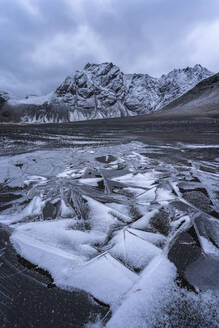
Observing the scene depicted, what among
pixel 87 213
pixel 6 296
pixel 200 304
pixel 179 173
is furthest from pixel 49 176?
pixel 200 304

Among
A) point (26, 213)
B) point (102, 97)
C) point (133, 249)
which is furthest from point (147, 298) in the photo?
point (102, 97)

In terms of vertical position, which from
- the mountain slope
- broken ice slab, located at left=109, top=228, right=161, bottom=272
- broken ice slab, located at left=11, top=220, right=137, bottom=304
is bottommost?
broken ice slab, located at left=11, top=220, right=137, bottom=304

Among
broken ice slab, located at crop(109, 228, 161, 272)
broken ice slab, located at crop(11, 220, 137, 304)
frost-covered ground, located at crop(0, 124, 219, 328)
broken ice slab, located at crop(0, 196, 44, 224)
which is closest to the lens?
frost-covered ground, located at crop(0, 124, 219, 328)

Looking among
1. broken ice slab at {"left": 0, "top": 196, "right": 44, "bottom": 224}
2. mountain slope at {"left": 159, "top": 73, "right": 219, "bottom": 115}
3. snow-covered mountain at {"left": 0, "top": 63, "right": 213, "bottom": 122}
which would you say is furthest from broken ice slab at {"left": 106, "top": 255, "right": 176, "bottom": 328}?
snow-covered mountain at {"left": 0, "top": 63, "right": 213, "bottom": 122}

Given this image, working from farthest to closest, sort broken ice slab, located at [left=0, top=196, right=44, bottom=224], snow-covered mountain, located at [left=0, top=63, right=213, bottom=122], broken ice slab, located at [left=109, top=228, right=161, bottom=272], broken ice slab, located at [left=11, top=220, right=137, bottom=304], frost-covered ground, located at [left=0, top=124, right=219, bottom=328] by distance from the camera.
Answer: snow-covered mountain, located at [left=0, top=63, right=213, bottom=122]
broken ice slab, located at [left=0, top=196, right=44, bottom=224]
broken ice slab, located at [left=109, top=228, right=161, bottom=272]
broken ice slab, located at [left=11, top=220, right=137, bottom=304]
frost-covered ground, located at [left=0, top=124, right=219, bottom=328]

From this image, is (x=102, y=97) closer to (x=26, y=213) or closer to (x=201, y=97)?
(x=201, y=97)

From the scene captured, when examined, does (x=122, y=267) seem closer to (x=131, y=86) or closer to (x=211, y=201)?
(x=211, y=201)

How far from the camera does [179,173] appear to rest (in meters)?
4.32

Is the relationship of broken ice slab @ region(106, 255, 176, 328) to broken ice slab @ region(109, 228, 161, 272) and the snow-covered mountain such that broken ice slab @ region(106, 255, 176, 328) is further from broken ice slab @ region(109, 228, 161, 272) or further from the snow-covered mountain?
the snow-covered mountain

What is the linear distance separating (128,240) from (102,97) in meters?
156

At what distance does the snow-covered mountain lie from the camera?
117 meters

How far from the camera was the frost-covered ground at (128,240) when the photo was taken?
1.28m

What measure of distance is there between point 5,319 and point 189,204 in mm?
2672

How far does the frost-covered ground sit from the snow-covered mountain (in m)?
115
